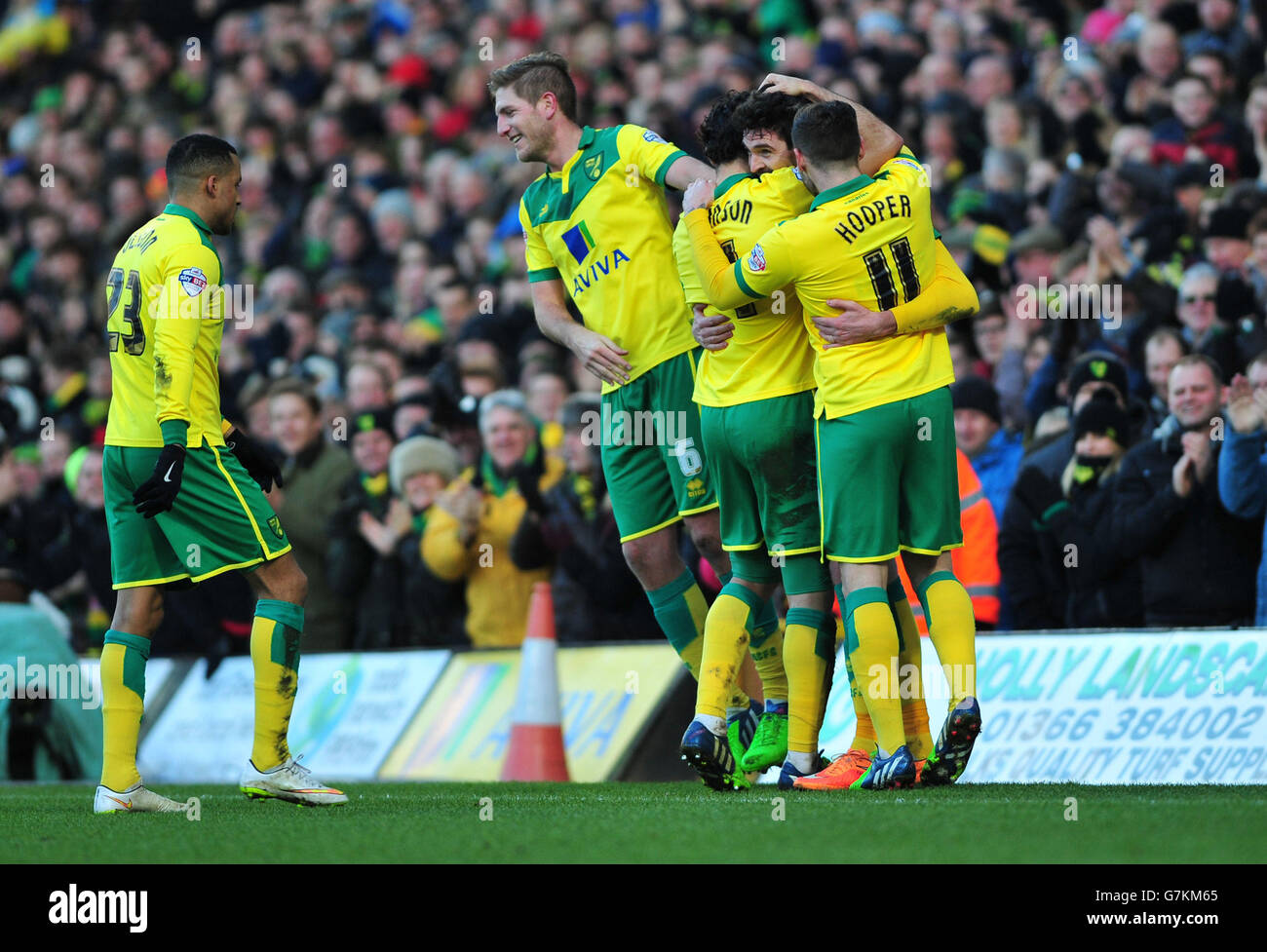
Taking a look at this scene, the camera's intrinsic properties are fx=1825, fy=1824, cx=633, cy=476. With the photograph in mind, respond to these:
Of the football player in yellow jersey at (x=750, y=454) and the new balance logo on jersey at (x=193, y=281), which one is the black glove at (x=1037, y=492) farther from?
the new balance logo on jersey at (x=193, y=281)

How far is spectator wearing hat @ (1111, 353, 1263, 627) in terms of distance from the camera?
27.6 ft

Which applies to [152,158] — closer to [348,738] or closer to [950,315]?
[348,738]

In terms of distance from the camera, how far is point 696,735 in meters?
6.70

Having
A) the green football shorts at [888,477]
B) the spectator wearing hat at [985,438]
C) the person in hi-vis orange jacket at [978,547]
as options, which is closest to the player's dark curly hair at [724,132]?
the green football shorts at [888,477]

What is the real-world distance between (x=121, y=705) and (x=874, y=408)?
3034 millimetres

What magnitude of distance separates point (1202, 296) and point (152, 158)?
13.8 meters

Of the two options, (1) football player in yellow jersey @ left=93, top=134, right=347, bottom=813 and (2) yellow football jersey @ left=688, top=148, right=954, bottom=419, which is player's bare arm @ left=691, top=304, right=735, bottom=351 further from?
(1) football player in yellow jersey @ left=93, top=134, right=347, bottom=813

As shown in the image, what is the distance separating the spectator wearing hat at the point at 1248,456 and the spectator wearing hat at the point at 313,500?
5.80 meters

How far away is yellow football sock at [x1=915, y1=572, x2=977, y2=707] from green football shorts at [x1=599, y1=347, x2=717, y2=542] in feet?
3.89

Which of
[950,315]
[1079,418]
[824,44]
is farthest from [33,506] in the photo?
[950,315]

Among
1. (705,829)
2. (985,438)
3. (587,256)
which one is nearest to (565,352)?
(985,438)

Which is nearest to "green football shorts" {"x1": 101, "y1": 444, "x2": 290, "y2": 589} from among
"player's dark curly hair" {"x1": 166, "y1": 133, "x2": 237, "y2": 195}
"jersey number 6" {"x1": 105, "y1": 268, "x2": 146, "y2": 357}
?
"jersey number 6" {"x1": 105, "y1": 268, "x2": 146, "y2": 357}

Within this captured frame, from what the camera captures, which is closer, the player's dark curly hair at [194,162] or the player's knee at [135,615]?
Answer: the player's knee at [135,615]

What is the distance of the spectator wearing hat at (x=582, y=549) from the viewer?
33.8 feet
